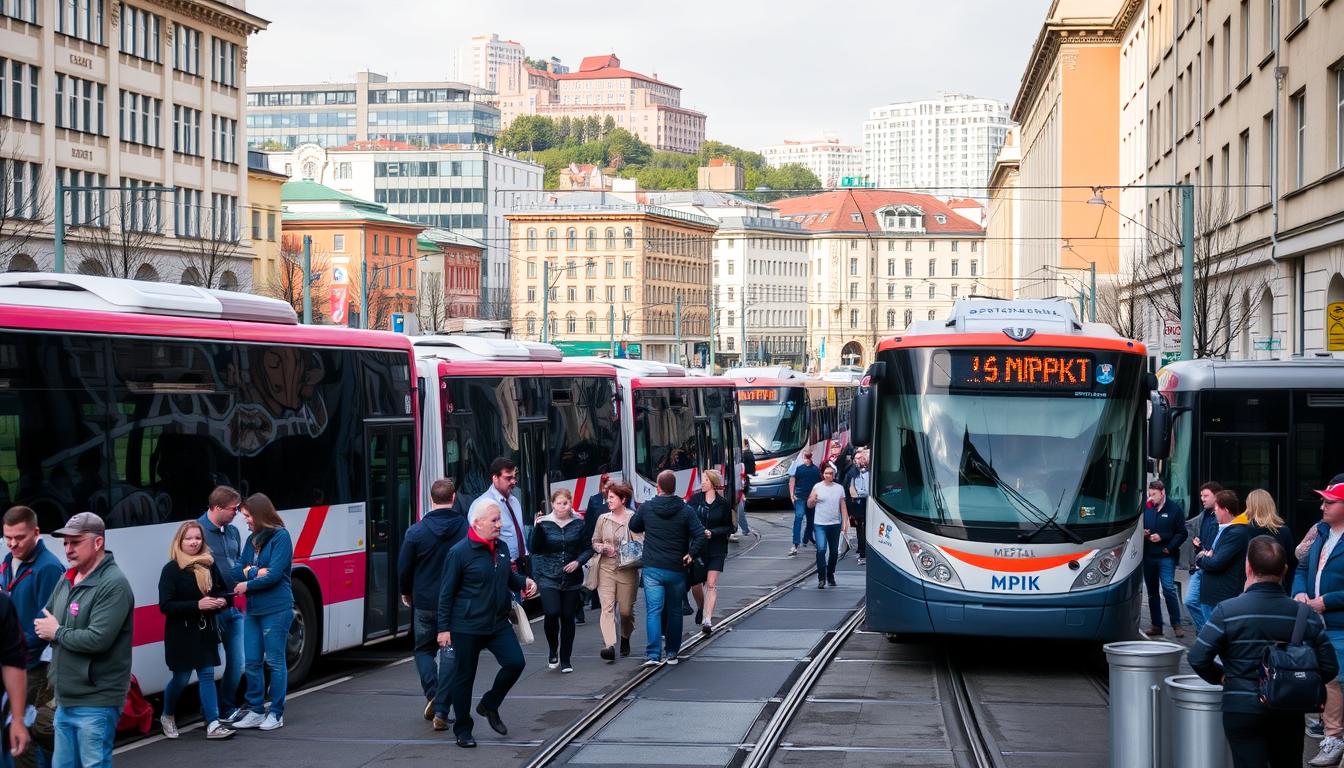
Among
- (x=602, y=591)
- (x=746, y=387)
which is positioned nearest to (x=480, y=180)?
(x=746, y=387)

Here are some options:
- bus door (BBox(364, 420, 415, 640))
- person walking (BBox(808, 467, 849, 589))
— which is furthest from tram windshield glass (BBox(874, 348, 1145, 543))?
person walking (BBox(808, 467, 849, 589))

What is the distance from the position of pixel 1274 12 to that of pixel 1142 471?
24946 mm

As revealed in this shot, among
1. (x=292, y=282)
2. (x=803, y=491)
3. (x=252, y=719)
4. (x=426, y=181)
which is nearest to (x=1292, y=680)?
(x=252, y=719)

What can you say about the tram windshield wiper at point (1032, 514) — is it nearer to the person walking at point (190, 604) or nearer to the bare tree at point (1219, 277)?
the person walking at point (190, 604)

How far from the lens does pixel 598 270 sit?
145750 mm

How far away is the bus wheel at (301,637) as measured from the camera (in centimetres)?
1427

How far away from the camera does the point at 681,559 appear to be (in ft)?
51.0

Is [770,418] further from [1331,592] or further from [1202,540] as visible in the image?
[1331,592]

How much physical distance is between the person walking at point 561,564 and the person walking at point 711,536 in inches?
83.2

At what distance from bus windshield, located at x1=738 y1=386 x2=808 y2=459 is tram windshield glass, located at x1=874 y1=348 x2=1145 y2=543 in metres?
27.6

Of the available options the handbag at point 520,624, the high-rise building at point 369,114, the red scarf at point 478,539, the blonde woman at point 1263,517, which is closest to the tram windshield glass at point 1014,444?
the blonde woman at point 1263,517

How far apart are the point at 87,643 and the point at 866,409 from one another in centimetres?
831

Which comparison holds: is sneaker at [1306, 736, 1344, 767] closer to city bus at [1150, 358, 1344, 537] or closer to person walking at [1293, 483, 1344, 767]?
person walking at [1293, 483, 1344, 767]

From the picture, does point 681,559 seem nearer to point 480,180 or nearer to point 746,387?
point 746,387
